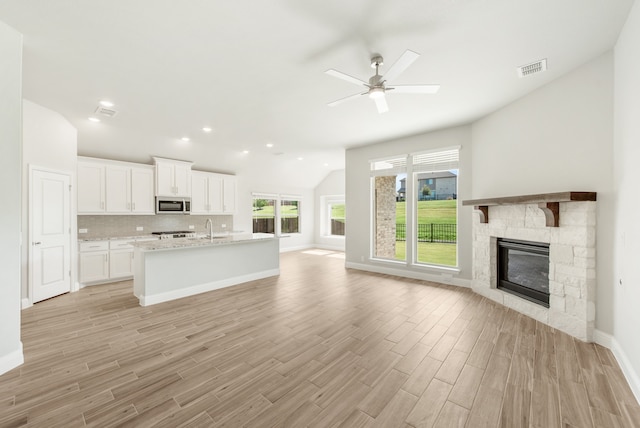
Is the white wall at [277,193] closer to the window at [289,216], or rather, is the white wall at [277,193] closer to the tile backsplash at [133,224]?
the window at [289,216]

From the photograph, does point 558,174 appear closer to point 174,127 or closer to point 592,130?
point 592,130

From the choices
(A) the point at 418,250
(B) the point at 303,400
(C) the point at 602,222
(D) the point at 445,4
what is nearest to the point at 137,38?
(D) the point at 445,4

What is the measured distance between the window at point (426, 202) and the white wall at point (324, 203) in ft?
11.8

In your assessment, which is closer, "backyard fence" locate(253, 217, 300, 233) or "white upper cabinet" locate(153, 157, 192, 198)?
"white upper cabinet" locate(153, 157, 192, 198)

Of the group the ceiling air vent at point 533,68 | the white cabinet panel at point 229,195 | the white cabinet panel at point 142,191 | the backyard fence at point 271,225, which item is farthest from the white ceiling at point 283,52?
the backyard fence at point 271,225

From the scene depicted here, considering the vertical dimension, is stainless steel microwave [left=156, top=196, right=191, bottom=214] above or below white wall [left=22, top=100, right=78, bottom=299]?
below

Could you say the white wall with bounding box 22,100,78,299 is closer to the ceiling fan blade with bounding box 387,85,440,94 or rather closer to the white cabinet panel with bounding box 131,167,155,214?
the white cabinet panel with bounding box 131,167,155,214

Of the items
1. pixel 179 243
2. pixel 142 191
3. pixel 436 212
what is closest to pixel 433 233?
pixel 436 212

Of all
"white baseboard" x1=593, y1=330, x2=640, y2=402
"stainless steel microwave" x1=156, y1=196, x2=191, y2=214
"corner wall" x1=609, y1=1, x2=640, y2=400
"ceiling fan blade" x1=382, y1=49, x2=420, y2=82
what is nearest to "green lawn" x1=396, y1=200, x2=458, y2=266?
"white baseboard" x1=593, y1=330, x2=640, y2=402

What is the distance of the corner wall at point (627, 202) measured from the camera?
219cm

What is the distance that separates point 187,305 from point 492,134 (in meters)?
5.56

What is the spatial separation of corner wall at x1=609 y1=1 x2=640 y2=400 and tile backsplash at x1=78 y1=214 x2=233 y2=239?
7902 millimetres

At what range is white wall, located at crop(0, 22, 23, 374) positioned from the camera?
2.34 meters

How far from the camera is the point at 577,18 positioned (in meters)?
2.26
